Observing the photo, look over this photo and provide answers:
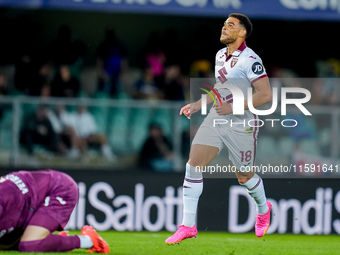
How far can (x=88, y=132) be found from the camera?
11.4 metres

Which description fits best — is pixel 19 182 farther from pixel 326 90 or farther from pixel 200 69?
pixel 326 90

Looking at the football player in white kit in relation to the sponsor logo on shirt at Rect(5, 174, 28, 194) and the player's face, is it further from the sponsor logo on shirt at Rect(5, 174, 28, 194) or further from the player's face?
the sponsor logo on shirt at Rect(5, 174, 28, 194)

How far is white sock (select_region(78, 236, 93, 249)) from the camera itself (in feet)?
22.4

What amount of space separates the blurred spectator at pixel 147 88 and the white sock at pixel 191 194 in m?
4.51

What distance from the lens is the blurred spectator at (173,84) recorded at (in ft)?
41.8

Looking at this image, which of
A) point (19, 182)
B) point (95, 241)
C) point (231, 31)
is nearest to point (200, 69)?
point (231, 31)

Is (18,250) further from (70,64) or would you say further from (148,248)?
(70,64)

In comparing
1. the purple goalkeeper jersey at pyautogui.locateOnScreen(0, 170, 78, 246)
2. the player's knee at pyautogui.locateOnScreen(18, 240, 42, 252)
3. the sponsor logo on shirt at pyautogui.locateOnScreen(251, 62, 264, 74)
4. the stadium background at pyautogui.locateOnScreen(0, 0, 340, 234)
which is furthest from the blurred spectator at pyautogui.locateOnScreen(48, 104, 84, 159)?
the player's knee at pyautogui.locateOnScreen(18, 240, 42, 252)

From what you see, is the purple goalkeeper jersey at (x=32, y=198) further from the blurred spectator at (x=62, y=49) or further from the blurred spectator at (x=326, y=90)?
the blurred spectator at (x=326, y=90)

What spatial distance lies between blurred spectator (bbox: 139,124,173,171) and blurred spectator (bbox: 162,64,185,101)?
4.52 feet

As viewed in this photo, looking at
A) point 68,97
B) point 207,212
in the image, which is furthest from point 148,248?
point 68,97

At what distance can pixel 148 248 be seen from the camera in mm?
7922

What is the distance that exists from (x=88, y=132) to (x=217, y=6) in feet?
8.50

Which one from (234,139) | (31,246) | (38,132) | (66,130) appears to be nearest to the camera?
(31,246)
